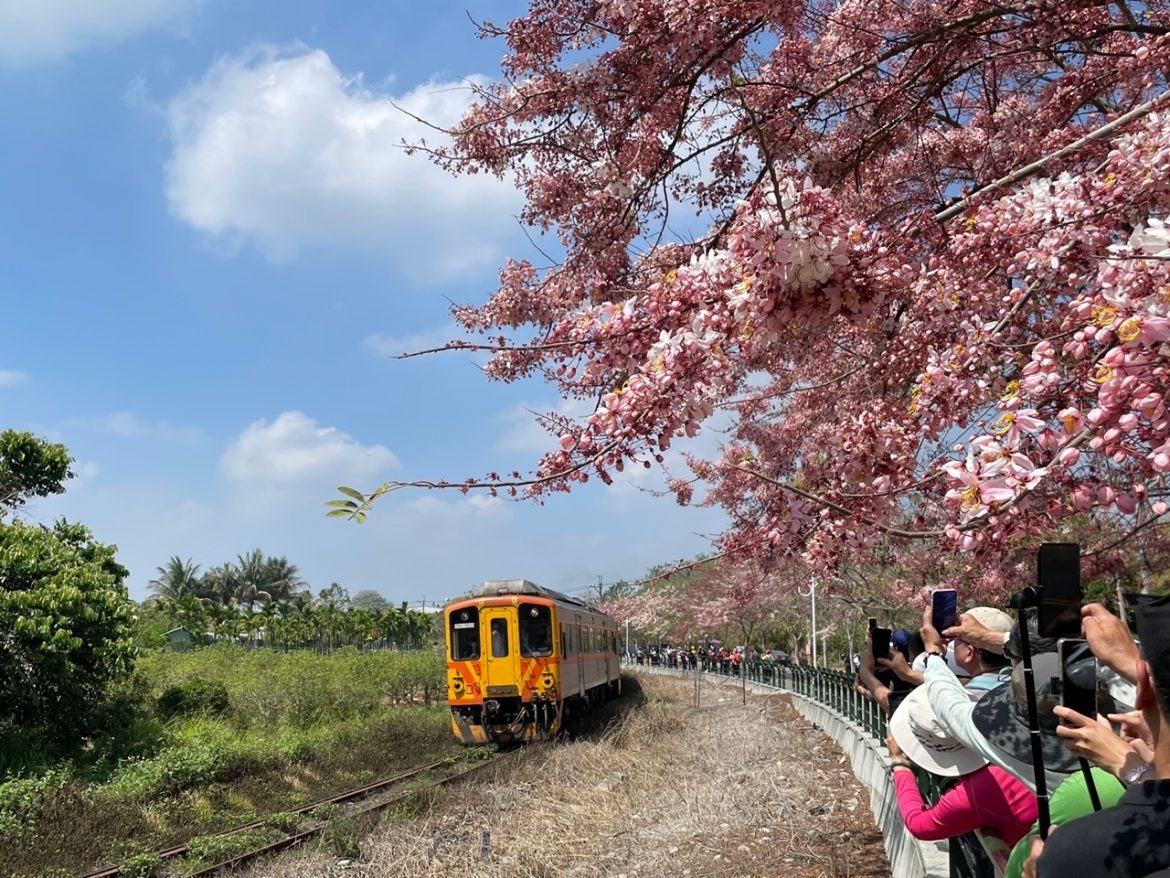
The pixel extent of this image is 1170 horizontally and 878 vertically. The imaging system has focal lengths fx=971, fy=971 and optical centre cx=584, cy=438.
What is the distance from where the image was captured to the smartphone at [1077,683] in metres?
2.35

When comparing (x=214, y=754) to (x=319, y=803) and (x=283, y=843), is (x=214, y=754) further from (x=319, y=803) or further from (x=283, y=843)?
(x=283, y=843)

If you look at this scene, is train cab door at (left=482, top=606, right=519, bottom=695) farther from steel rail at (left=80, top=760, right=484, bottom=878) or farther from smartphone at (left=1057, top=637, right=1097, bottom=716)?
smartphone at (left=1057, top=637, right=1097, bottom=716)

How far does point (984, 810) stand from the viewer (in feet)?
10.6

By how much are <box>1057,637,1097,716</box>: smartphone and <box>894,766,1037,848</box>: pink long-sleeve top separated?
921 mm

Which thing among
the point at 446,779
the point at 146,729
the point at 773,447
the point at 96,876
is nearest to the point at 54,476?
the point at 146,729

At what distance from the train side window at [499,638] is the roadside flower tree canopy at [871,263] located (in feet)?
31.2

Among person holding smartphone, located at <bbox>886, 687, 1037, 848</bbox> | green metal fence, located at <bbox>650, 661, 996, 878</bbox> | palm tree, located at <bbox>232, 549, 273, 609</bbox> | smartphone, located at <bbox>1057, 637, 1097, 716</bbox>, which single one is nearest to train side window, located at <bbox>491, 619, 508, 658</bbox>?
green metal fence, located at <bbox>650, 661, 996, 878</bbox>

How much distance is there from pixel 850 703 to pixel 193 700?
41.1ft

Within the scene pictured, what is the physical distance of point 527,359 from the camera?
6.53 metres

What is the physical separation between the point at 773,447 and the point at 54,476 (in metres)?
13.2

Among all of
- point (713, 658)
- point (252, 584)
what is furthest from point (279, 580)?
point (713, 658)

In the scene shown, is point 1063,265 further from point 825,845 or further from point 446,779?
point 446,779

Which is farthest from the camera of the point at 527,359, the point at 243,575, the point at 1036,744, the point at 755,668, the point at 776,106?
the point at 243,575

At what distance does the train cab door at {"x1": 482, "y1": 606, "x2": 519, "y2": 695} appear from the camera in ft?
52.2
